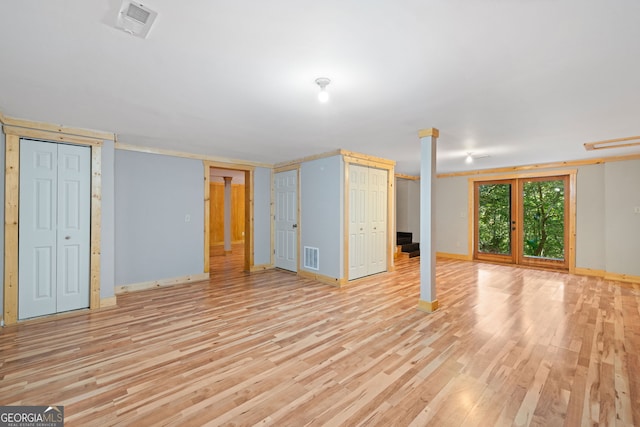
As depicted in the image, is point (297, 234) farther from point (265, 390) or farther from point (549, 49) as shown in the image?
point (549, 49)

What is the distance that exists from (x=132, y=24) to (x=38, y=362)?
9.55 ft

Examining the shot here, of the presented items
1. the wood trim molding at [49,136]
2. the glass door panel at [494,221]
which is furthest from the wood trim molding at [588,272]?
the wood trim molding at [49,136]

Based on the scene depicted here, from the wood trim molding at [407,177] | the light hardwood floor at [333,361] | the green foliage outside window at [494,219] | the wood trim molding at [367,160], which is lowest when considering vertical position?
the light hardwood floor at [333,361]

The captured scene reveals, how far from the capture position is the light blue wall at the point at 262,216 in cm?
628

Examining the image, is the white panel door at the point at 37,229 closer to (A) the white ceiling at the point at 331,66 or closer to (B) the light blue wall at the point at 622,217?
(A) the white ceiling at the point at 331,66

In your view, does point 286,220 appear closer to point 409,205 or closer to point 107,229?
point 107,229

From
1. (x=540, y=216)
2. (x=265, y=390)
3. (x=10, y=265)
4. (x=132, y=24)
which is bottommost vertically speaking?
(x=265, y=390)

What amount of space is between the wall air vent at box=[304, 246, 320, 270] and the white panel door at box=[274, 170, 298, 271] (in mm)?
329

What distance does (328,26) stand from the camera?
165cm

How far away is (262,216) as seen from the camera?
21.0ft

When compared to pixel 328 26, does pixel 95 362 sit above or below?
below

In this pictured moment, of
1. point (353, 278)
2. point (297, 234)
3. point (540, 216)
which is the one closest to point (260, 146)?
point (297, 234)

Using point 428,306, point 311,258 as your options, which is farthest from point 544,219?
point 311,258

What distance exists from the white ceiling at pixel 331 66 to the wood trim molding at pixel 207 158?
1016mm
